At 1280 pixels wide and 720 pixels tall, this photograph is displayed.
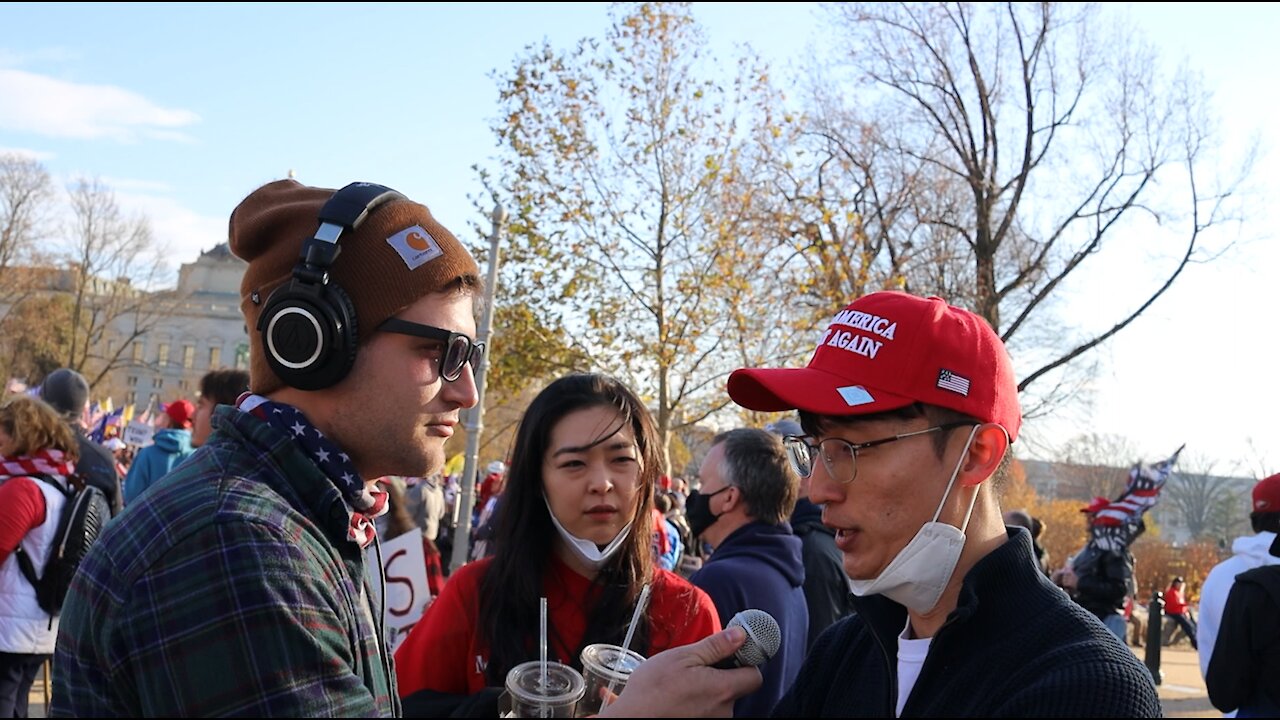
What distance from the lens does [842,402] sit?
2.36 metres

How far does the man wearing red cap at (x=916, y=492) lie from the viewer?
2223 millimetres

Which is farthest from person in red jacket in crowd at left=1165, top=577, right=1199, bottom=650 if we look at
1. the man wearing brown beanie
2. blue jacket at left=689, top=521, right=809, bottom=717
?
the man wearing brown beanie

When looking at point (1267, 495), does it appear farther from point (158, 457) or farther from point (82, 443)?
point (158, 457)

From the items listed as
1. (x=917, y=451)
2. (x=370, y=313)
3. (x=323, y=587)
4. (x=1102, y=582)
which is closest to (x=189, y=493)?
(x=323, y=587)

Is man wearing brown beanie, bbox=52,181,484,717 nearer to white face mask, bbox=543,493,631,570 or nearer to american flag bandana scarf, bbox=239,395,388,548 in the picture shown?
american flag bandana scarf, bbox=239,395,388,548

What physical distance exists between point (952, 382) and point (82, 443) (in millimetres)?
6337

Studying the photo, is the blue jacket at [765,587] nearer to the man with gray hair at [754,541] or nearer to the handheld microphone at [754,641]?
the man with gray hair at [754,541]

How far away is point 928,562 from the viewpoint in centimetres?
234

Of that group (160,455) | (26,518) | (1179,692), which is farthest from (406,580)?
(1179,692)

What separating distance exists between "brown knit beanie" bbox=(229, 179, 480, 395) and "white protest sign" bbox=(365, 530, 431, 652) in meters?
3.68

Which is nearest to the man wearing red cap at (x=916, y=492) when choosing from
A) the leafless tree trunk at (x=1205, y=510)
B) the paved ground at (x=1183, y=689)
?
the paved ground at (x=1183, y=689)

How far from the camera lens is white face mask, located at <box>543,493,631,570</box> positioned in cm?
353

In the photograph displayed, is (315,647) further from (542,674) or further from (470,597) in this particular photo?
(470,597)

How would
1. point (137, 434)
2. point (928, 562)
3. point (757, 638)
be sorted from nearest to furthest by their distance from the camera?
point (757, 638) → point (928, 562) → point (137, 434)
